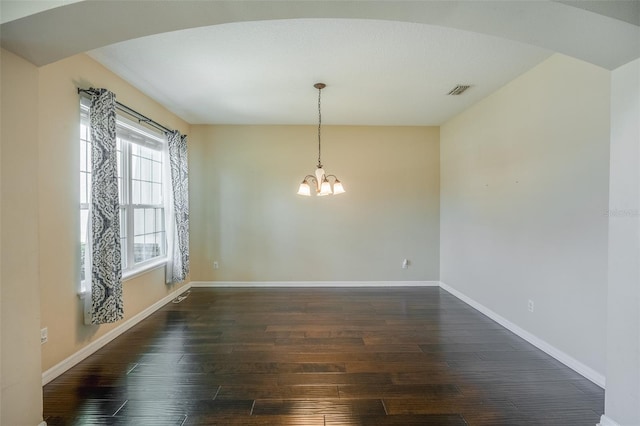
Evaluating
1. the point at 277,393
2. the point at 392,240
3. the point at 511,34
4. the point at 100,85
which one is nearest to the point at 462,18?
the point at 511,34

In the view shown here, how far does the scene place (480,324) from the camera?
3225 millimetres

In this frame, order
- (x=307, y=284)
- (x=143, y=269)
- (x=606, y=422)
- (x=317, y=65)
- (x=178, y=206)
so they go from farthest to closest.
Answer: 1. (x=307, y=284)
2. (x=178, y=206)
3. (x=143, y=269)
4. (x=317, y=65)
5. (x=606, y=422)

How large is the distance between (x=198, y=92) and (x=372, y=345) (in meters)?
3.60

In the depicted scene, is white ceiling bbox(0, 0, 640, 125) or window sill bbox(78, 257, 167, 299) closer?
white ceiling bbox(0, 0, 640, 125)

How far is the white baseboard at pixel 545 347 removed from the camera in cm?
217

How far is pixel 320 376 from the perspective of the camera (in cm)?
222

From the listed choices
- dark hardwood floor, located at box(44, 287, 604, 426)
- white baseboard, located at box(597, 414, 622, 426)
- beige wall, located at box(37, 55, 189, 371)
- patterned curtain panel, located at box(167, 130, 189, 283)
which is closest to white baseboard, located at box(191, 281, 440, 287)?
patterned curtain panel, located at box(167, 130, 189, 283)

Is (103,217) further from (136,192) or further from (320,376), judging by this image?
(320,376)

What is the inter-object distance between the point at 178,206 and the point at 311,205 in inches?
83.7

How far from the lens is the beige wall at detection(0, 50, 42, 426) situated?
1.42 meters

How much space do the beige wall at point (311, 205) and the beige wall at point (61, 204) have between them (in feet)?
7.20

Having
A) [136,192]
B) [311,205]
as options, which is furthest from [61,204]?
[311,205]

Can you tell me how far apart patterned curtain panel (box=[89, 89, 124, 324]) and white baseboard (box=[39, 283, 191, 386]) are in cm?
30

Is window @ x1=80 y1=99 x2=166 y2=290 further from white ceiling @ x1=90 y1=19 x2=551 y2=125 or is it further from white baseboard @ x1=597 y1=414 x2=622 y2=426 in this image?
white baseboard @ x1=597 y1=414 x2=622 y2=426
